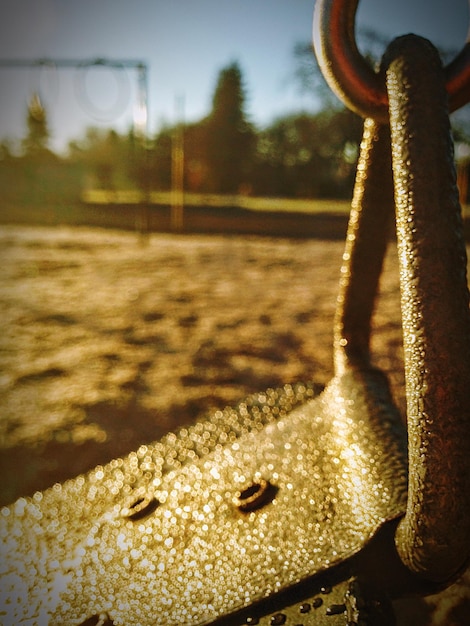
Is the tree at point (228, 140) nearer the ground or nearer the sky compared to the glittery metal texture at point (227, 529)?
nearer the sky

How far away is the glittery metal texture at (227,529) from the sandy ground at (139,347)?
1.31m

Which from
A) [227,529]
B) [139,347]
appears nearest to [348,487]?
[227,529]

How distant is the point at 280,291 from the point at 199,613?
5410 mm

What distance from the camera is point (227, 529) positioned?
884 millimetres

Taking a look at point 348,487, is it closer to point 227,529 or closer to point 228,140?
point 227,529

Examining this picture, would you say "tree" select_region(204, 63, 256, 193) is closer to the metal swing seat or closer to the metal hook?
the metal swing seat

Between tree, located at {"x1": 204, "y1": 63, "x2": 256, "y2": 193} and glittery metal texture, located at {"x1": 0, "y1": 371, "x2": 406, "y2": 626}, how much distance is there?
35.7 metres

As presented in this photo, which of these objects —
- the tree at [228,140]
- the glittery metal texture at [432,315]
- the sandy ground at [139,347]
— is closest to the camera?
the glittery metal texture at [432,315]

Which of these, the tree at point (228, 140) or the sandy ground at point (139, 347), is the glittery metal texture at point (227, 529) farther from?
Result: the tree at point (228, 140)

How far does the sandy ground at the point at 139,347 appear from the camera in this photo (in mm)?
2764

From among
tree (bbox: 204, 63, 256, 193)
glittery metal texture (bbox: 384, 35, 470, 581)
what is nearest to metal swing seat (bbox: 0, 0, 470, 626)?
glittery metal texture (bbox: 384, 35, 470, 581)

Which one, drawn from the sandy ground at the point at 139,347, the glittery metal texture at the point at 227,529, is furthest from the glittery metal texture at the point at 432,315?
the sandy ground at the point at 139,347

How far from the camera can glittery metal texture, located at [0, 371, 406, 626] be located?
0.77 m

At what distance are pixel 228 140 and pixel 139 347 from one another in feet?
116
